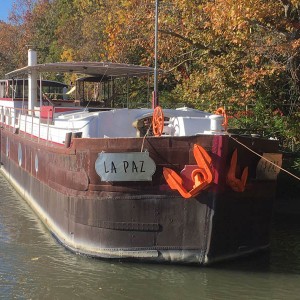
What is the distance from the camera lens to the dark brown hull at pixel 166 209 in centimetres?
853

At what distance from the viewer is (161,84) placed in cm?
2395

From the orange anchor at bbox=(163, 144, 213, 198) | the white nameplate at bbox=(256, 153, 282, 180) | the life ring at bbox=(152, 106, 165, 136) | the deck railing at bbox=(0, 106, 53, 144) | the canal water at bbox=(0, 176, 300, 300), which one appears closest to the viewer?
the canal water at bbox=(0, 176, 300, 300)

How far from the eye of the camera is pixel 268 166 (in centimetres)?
919

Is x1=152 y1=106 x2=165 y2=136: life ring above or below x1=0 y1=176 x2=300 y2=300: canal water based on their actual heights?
above

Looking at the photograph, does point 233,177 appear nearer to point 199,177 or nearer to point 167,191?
point 199,177

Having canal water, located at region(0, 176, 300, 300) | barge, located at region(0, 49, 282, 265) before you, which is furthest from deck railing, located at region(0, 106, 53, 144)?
canal water, located at region(0, 176, 300, 300)

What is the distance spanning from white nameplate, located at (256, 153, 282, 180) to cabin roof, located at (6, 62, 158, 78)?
237 inches

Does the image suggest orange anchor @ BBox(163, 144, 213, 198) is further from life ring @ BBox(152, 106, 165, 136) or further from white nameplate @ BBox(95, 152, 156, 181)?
life ring @ BBox(152, 106, 165, 136)

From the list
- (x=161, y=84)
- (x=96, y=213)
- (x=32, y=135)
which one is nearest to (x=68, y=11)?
(x=161, y=84)

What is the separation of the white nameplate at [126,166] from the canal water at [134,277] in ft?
4.96

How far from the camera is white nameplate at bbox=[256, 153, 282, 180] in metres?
9.08

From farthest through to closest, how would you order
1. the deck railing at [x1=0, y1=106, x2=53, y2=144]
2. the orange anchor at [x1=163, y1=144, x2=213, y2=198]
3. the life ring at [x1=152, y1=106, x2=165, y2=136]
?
1. the deck railing at [x1=0, y1=106, x2=53, y2=144]
2. the life ring at [x1=152, y1=106, x2=165, y2=136]
3. the orange anchor at [x1=163, y1=144, x2=213, y2=198]

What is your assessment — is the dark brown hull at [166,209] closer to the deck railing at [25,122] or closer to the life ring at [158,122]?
the life ring at [158,122]

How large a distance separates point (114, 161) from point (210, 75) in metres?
7.74
